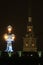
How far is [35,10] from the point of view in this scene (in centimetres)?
923

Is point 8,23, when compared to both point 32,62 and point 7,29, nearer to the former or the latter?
point 7,29

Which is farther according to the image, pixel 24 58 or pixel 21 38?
pixel 21 38

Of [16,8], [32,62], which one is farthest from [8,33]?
[32,62]

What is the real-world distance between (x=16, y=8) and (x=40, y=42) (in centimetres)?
148

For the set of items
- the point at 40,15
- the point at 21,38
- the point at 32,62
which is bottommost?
the point at 32,62

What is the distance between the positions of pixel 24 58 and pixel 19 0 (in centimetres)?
257

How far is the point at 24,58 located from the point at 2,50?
1.45 metres

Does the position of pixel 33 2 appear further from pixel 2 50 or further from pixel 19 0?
pixel 2 50

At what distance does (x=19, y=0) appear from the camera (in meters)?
9.37

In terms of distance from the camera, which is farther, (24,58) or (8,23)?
(8,23)

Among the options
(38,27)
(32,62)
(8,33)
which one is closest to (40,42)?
(38,27)

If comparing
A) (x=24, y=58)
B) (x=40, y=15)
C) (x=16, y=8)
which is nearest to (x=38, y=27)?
(x=40, y=15)

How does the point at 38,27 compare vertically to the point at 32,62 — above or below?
above

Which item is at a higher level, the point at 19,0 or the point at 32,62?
the point at 19,0
